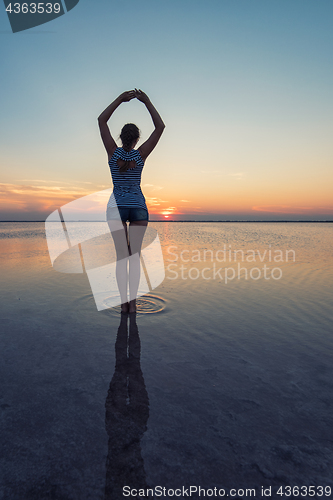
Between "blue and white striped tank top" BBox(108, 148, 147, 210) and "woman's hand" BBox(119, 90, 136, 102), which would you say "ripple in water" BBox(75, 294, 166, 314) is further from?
"woman's hand" BBox(119, 90, 136, 102)

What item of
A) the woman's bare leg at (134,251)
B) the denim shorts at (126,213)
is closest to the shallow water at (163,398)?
the woman's bare leg at (134,251)

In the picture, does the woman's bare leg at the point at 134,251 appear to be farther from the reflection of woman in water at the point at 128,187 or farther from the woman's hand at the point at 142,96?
the woman's hand at the point at 142,96

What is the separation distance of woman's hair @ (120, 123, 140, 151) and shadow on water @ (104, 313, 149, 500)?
7.70 ft

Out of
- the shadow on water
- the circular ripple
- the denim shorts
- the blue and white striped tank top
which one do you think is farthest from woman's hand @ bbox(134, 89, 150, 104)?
the shadow on water

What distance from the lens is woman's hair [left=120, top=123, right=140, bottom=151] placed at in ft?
11.5

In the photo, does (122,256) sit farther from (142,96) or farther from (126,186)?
(142,96)

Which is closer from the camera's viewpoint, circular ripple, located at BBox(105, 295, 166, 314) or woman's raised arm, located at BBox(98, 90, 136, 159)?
woman's raised arm, located at BBox(98, 90, 136, 159)

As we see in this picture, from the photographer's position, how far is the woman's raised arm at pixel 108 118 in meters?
3.50

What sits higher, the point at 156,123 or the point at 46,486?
the point at 156,123

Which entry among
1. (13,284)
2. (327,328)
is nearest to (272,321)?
(327,328)

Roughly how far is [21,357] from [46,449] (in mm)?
1162

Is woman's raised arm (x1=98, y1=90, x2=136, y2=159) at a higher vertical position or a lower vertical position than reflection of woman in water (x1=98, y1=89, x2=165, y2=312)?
higher

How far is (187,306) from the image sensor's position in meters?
4.03

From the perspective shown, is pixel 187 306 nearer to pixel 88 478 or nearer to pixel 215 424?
pixel 215 424
